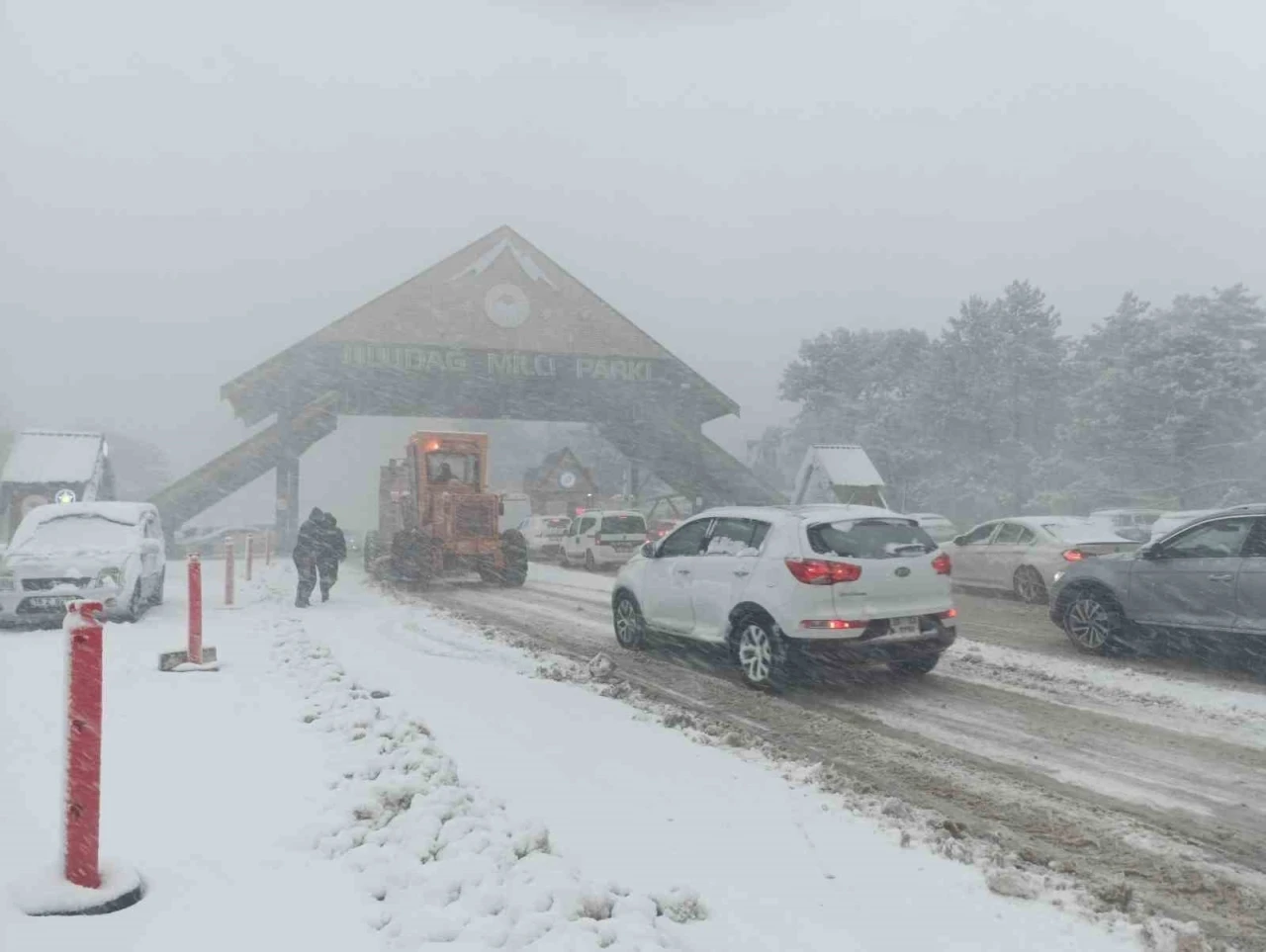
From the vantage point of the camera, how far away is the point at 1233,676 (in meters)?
8.55

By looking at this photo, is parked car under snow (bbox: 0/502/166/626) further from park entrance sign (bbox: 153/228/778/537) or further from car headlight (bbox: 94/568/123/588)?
park entrance sign (bbox: 153/228/778/537)

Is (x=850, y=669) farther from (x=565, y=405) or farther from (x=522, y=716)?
(x=565, y=405)

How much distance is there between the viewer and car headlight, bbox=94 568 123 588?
1186cm

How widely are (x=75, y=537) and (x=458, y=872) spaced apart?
11195mm

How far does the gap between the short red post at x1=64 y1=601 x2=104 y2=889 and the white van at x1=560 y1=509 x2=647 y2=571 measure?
802 inches

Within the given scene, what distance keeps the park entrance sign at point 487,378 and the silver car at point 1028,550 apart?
71.3ft

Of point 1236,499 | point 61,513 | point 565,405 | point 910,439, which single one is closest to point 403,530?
point 61,513

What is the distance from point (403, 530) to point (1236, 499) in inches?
1475

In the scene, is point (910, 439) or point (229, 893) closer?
point (229, 893)

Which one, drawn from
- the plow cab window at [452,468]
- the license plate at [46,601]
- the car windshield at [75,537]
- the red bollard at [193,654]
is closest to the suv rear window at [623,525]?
the plow cab window at [452,468]

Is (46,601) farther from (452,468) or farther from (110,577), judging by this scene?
(452,468)

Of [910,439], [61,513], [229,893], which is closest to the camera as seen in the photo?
[229,893]

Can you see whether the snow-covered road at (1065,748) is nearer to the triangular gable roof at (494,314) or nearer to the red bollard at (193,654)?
the red bollard at (193,654)

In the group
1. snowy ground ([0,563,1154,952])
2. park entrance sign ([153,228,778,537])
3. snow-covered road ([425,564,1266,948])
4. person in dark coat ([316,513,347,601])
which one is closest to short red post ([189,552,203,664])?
snowy ground ([0,563,1154,952])
